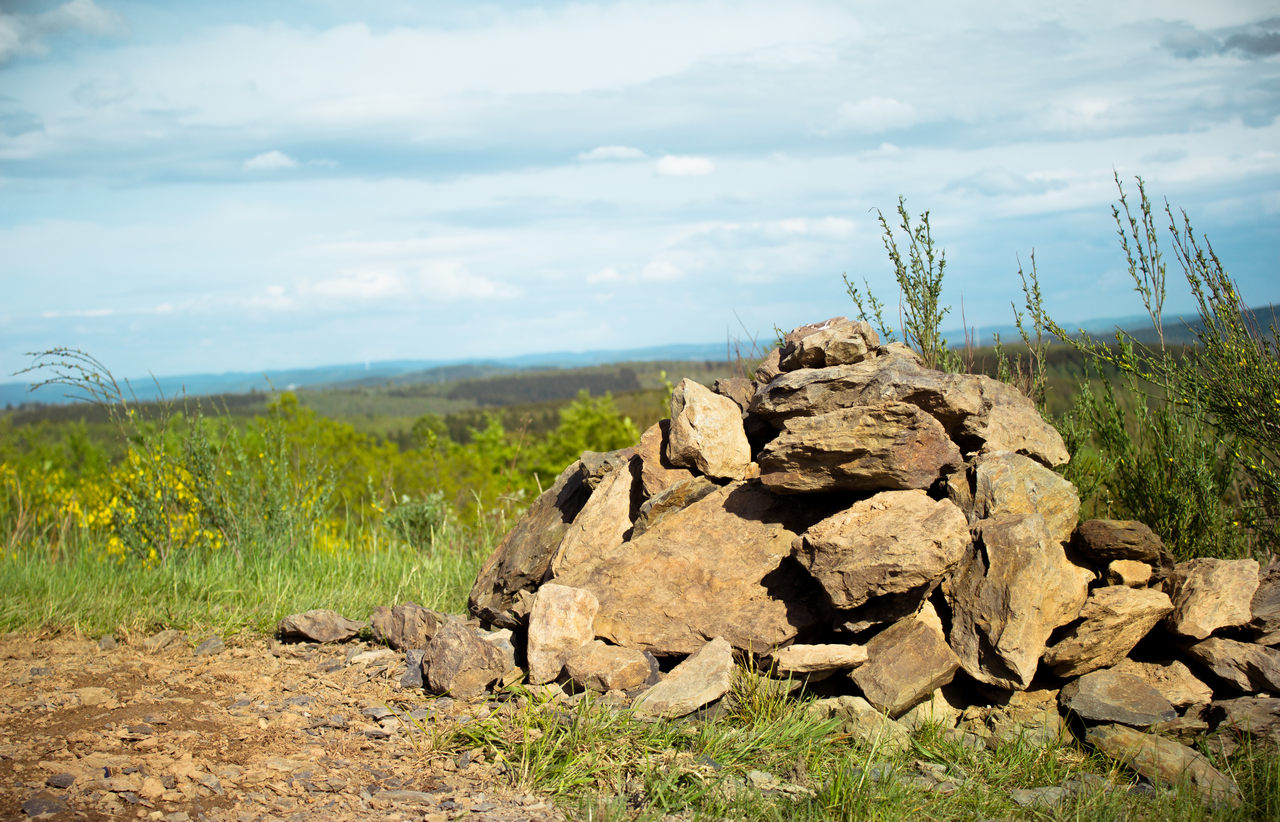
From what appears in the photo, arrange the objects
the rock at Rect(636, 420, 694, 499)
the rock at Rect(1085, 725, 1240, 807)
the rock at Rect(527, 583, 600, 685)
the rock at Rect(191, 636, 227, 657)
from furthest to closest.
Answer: the rock at Rect(636, 420, 694, 499), the rock at Rect(191, 636, 227, 657), the rock at Rect(527, 583, 600, 685), the rock at Rect(1085, 725, 1240, 807)

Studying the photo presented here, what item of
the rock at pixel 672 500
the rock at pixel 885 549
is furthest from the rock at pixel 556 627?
the rock at pixel 885 549

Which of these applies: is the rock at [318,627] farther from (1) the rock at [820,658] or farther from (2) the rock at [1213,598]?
(2) the rock at [1213,598]

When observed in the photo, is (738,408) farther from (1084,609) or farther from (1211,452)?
(1211,452)

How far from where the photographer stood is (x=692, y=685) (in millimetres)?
4445

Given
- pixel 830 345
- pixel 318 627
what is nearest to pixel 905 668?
pixel 830 345

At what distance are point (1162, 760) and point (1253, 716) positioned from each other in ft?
2.08

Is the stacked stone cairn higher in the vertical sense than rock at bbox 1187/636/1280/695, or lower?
higher

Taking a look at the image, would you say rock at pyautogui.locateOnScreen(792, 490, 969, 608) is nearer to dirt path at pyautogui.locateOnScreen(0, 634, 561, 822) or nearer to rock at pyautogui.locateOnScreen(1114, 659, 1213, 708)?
rock at pyautogui.locateOnScreen(1114, 659, 1213, 708)

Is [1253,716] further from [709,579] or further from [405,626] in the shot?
[405,626]

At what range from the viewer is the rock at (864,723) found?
4227 millimetres

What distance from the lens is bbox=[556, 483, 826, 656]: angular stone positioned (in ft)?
16.2

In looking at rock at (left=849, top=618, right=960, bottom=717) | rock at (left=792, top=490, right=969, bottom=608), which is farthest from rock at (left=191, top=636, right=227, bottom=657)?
rock at (left=849, top=618, right=960, bottom=717)

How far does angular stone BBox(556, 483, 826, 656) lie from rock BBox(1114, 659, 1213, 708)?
5.74 feet

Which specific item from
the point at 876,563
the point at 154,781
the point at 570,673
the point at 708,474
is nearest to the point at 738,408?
→ the point at 708,474
